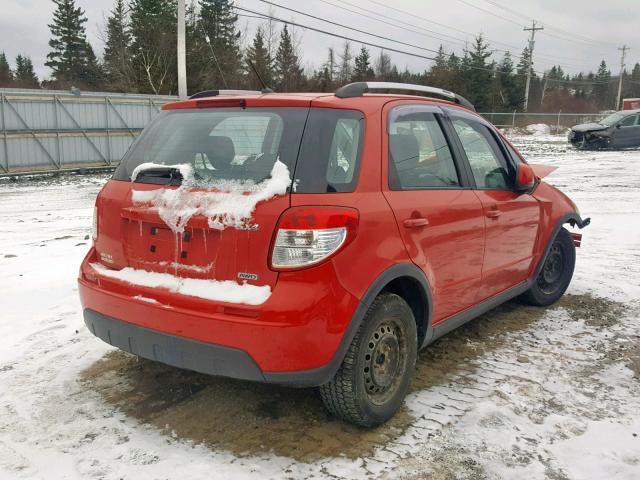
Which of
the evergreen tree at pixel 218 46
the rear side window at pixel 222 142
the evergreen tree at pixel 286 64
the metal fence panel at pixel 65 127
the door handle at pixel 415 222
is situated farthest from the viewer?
the evergreen tree at pixel 286 64

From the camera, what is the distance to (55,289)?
5246 millimetres

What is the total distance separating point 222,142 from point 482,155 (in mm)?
2037

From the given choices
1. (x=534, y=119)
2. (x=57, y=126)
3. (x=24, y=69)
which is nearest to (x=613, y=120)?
(x=534, y=119)

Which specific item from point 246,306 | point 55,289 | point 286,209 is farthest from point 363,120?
point 55,289

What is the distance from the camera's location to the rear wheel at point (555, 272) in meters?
5.05

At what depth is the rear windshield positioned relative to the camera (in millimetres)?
2709

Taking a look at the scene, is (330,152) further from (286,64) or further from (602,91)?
(602,91)

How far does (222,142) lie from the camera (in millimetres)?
2994

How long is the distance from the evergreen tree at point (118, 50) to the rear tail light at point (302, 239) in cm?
3900

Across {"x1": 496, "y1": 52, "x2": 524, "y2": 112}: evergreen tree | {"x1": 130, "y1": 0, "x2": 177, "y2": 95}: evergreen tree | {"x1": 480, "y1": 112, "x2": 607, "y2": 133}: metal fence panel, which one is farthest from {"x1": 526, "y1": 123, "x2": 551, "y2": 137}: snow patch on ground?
{"x1": 130, "y1": 0, "x2": 177, "y2": 95}: evergreen tree

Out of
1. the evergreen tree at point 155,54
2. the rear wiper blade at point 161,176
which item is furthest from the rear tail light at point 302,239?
the evergreen tree at point 155,54

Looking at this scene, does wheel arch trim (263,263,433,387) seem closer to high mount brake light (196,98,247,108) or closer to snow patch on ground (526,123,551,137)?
high mount brake light (196,98,247,108)

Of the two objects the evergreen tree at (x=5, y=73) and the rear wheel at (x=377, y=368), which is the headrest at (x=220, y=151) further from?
the evergreen tree at (x=5, y=73)

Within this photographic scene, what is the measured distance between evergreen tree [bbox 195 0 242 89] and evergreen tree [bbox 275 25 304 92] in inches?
143
